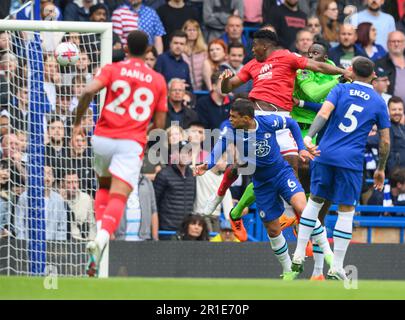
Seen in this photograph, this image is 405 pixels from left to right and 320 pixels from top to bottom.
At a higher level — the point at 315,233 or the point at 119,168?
the point at 119,168

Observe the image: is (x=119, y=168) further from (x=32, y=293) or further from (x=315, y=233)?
(x=315, y=233)

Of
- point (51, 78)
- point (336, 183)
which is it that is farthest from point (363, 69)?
point (51, 78)

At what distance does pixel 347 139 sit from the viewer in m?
15.9

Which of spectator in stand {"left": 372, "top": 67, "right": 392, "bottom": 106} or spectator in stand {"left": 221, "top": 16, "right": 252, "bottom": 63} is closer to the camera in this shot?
spectator in stand {"left": 372, "top": 67, "right": 392, "bottom": 106}

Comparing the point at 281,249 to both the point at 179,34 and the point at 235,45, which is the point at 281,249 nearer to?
the point at 179,34

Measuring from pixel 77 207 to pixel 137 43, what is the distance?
4095 mm

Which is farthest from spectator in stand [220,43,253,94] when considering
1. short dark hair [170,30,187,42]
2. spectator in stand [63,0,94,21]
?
spectator in stand [63,0,94,21]

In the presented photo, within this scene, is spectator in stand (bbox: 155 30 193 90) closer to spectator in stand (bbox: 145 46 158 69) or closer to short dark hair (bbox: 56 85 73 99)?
spectator in stand (bbox: 145 46 158 69)

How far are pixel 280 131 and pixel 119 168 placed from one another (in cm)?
348

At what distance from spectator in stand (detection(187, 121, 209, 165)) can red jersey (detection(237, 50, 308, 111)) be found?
3.00m

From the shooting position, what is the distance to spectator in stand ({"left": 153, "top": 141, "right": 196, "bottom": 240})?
65.8 ft
